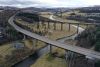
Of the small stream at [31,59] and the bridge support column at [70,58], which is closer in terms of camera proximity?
the bridge support column at [70,58]

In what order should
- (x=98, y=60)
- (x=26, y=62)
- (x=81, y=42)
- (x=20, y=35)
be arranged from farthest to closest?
(x=20, y=35), (x=81, y=42), (x=26, y=62), (x=98, y=60)

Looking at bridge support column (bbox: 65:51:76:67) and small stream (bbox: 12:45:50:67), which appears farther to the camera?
small stream (bbox: 12:45:50:67)

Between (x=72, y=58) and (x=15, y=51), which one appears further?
(x=15, y=51)

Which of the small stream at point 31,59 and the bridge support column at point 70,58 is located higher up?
the bridge support column at point 70,58

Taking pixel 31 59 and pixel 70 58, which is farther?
pixel 31 59

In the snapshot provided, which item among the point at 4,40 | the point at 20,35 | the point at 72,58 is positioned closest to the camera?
the point at 72,58

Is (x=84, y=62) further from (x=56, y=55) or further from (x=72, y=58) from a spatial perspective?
(x=56, y=55)

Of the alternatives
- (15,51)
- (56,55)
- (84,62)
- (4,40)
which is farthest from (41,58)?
(4,40)

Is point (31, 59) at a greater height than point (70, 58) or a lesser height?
lesser

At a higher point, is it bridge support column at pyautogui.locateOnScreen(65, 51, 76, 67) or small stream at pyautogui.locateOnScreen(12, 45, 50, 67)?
bridge support column at pyautogui.locateOnScreen(65, 51, 76, 67)

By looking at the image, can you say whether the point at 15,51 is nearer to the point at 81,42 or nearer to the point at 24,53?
the point at 24,53
